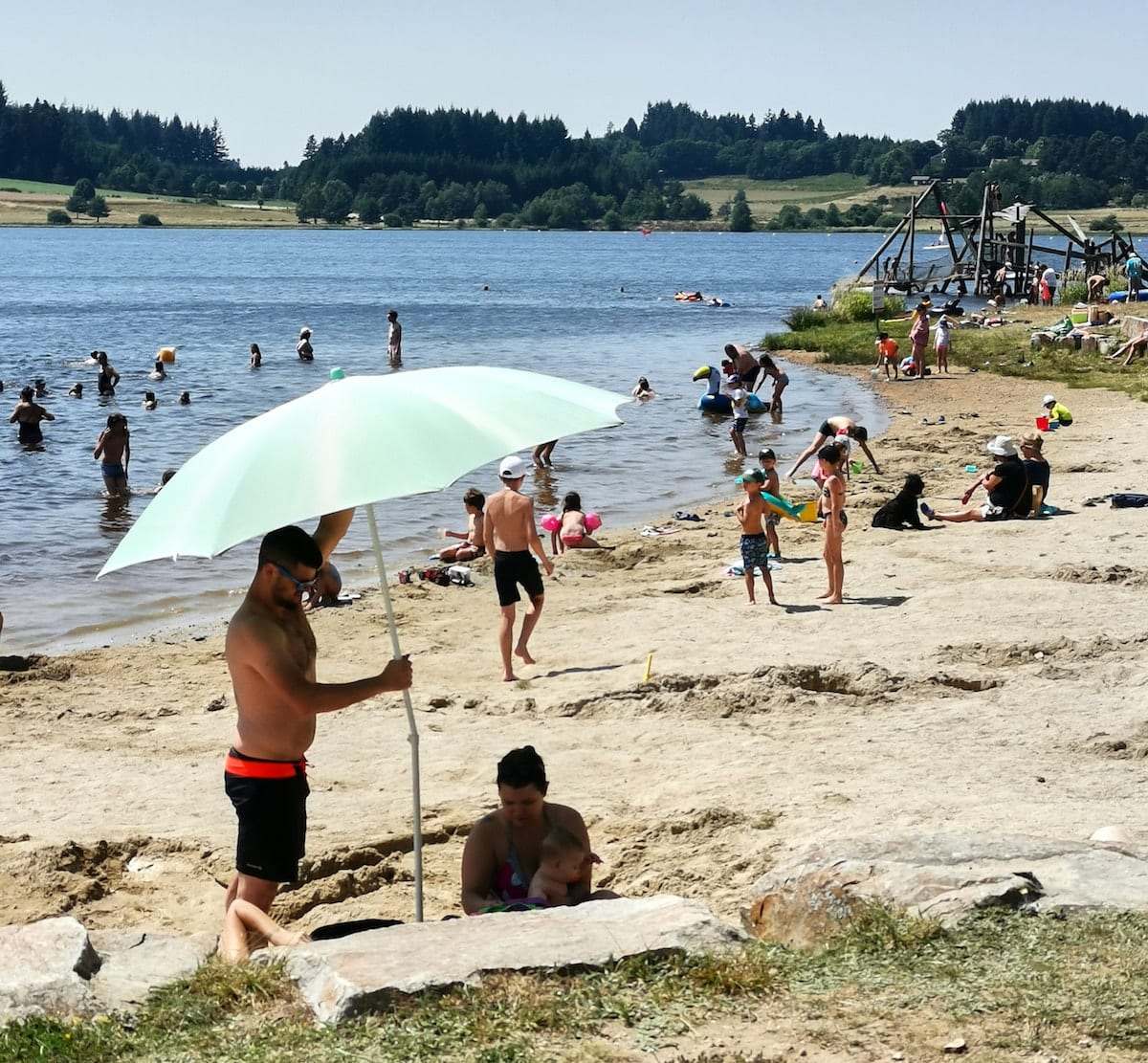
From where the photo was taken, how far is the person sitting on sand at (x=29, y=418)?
23047mm

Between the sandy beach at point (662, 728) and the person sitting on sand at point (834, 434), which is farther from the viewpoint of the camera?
the person sitting on sand at point (834, 434)

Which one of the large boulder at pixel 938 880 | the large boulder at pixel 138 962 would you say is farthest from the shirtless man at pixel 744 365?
the large boulder at pixel 138 962

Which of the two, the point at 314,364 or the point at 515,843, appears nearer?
the point at 515,843

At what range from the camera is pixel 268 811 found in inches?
199

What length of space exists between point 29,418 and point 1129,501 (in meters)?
17.3

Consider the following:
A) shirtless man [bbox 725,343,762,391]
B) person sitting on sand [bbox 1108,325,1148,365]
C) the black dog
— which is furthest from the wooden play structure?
the black dog

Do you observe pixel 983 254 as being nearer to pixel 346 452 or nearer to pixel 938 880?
pixel 938 880

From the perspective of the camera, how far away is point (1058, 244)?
141 metres

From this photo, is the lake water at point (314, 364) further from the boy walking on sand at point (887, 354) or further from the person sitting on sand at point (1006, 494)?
the person sitting on sand at point (1006, 494)

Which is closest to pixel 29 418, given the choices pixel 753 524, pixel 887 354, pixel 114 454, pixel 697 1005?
pixel 114 454

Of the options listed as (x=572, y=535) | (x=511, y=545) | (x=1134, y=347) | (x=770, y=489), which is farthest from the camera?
(x=1134, y=347)

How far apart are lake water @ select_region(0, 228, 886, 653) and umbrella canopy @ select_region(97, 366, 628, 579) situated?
170mm

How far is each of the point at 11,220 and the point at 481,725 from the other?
17394 cm

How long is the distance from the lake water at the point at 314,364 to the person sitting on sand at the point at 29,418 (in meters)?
0.43
